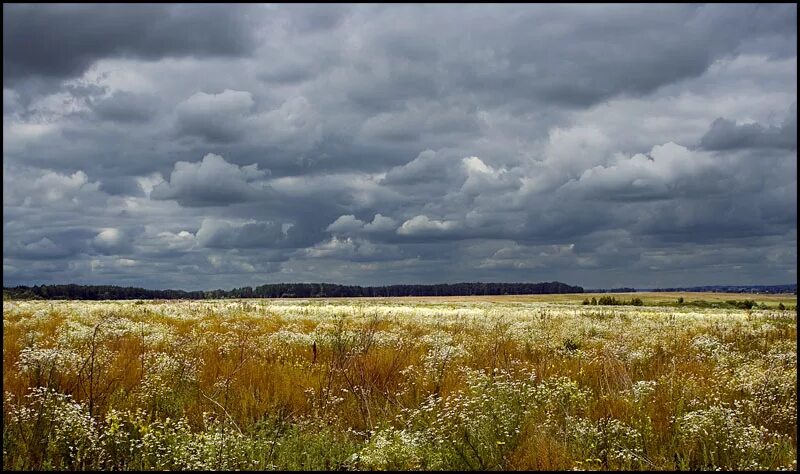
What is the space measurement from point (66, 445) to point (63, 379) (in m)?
3.51

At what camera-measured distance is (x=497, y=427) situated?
20.5 ft

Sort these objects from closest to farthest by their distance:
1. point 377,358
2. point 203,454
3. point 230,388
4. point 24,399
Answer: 1. point 203,454
2. point 24,399
3. point 230,388
4. point 377,358

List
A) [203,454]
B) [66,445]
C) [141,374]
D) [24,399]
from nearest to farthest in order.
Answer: [203,454] < [66,445] < [24,399] < [141,374]

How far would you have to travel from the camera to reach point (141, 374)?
31.1 ft

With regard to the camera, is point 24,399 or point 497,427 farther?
point 24,399

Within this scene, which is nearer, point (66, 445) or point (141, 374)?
point (66, 445)

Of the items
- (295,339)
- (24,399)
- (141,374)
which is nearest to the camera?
(24,399)

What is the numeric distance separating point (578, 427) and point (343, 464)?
2685mm

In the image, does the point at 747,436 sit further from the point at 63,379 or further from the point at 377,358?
the point at 63,379

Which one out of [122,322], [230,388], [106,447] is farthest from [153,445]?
[122,322]

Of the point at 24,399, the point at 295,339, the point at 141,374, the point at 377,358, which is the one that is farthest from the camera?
the point at 295,339

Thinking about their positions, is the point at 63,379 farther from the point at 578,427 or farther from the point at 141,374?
the point at 578,427

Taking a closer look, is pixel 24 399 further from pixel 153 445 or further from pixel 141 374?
pixel 153 445

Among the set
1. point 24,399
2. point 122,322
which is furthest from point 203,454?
point 122,322
